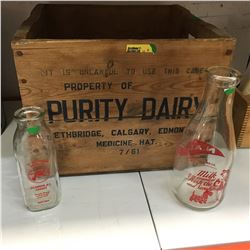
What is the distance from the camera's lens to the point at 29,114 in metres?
0.62

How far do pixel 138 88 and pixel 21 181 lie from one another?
0.33 metres

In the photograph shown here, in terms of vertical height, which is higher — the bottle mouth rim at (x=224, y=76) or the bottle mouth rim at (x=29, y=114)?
the bottle mouth rim at (x=224, y=76)

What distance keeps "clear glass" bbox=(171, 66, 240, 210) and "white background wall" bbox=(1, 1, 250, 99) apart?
1.55ft

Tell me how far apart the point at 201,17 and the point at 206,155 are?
524 mm

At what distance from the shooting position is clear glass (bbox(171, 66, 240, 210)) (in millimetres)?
689

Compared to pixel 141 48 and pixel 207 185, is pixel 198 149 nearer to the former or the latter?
pixel 207 185

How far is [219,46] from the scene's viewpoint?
0.64 m

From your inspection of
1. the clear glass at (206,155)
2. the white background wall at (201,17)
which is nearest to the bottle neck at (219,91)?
the clear glass at (206,155)

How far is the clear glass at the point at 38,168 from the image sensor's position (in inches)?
26.4

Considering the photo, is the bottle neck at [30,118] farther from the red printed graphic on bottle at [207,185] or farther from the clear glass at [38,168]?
the red printed graphic on bottle at [207,185]

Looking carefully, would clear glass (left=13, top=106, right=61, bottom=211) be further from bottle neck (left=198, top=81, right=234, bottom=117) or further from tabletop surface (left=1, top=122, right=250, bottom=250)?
bottle neck (left=198, top=81, right=234, bottom=117)

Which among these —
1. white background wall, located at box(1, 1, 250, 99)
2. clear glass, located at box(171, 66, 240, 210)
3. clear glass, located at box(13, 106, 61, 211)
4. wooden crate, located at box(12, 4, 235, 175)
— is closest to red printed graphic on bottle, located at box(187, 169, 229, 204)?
clear glass, located at box(171, 66, 240, 210)

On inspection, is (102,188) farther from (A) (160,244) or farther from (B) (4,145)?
(B) (4,145)

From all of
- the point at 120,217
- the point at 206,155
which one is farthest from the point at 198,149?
the point at 120,217
